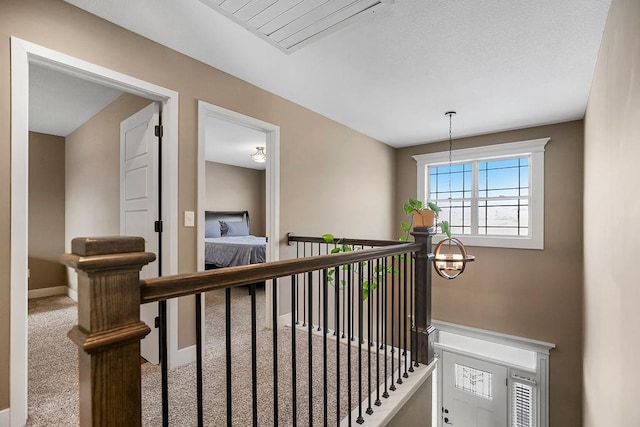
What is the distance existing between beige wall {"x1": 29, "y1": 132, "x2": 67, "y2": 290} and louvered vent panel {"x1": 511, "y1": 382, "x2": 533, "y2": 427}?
21.4 ft

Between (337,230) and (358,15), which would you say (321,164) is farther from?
(358,15)

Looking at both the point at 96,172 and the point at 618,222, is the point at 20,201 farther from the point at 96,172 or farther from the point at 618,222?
the point at 618,222

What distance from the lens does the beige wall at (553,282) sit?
3881 millimetres

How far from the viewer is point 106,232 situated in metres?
3.26

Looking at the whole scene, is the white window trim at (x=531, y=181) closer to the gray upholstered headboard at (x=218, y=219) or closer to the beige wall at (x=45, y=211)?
the gray upholstered headboard at (x=218, y=219)

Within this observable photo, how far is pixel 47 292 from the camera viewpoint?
4.41 metres

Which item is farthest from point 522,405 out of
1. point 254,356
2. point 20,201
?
point 20,201

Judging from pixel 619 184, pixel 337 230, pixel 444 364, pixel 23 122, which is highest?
pixel 23 122

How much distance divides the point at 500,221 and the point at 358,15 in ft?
13.1

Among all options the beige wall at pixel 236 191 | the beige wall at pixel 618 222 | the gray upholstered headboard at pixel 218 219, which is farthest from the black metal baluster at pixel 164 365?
the beige wall at pixel 236 191

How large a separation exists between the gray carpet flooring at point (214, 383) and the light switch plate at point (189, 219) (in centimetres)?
103

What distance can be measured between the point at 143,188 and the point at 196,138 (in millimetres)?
586

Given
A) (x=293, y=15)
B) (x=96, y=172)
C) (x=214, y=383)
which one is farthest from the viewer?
(x=96, y=172)

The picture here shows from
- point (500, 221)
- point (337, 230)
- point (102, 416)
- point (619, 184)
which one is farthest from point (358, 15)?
point (500, 221)
